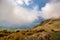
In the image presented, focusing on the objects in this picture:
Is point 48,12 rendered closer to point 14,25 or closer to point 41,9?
point 41,9

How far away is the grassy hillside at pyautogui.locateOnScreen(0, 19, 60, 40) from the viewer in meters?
6.37

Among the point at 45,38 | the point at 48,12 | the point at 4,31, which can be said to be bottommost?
the point at 45,38

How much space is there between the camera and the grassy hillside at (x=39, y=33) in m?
6.37

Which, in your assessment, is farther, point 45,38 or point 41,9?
point 41,9

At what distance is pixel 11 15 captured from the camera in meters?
6.75

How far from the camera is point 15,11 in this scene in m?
6.79

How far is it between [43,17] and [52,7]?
1.63 feet

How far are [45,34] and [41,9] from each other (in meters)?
0.96

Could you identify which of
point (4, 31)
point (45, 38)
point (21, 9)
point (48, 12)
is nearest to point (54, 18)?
point (48, 12)

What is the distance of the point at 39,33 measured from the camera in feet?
21.2

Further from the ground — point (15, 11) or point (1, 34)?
point (15, 11)

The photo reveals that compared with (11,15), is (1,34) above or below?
below

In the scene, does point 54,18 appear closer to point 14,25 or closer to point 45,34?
point 45,34

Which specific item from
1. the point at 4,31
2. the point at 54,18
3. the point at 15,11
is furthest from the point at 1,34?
the point at 54,18
